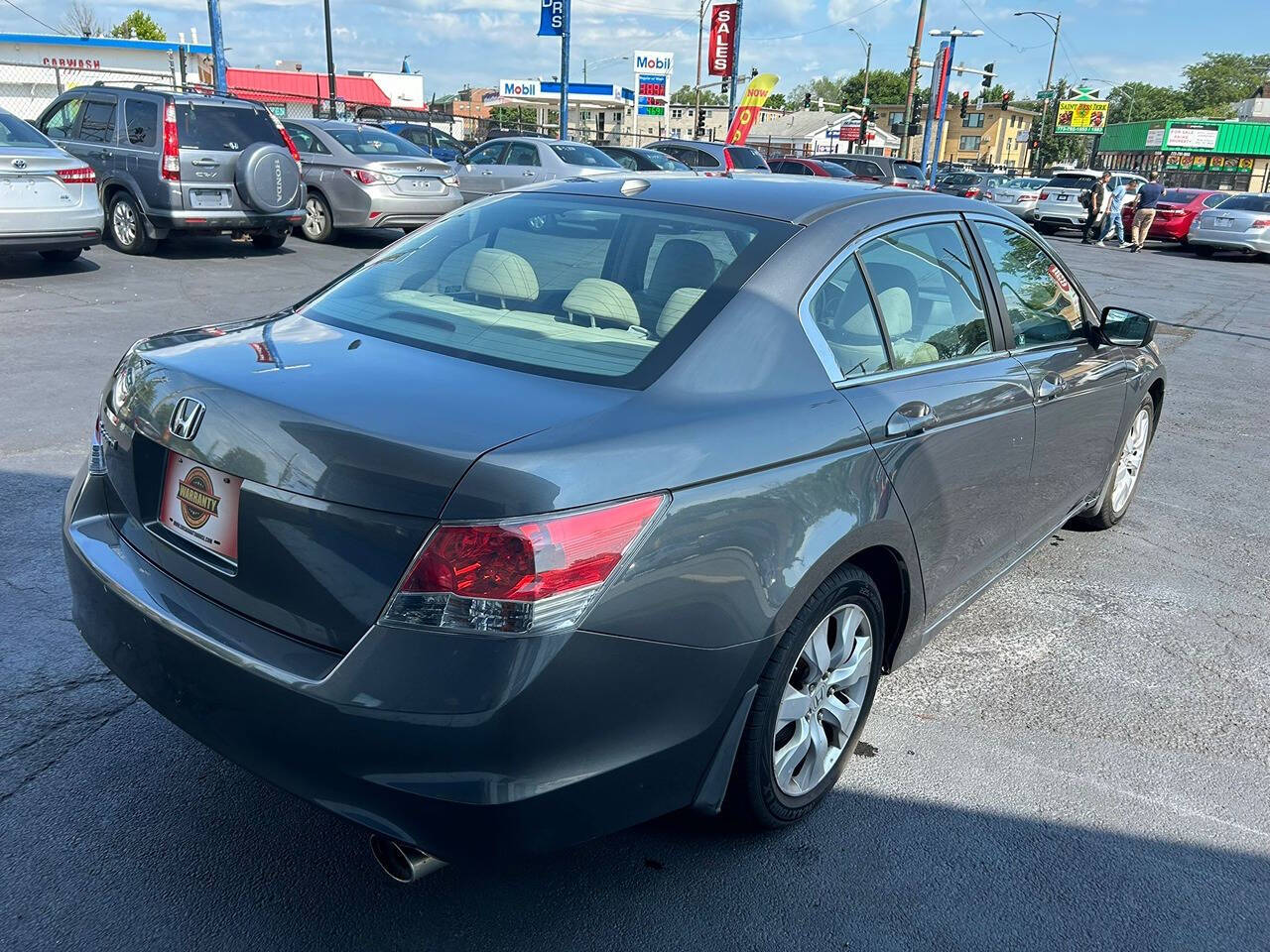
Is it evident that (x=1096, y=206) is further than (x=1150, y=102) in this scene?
No

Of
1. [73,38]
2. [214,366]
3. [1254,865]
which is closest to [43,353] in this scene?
[214,366]

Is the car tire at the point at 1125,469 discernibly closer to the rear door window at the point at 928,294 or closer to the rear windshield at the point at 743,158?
the rear door window at the point at 928,294

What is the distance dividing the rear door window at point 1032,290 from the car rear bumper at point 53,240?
30.1ft

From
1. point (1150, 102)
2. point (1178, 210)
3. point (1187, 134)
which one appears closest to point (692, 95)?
point (1150, 102)

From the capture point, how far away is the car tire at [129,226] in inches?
470

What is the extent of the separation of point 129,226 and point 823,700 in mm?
11836

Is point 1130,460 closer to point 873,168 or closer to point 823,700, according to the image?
point 823,700

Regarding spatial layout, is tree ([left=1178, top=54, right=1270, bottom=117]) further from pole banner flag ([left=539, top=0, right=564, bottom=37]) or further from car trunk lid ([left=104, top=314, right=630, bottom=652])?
car trunk lid ([left=104, top=314, right=630, bottom=652])

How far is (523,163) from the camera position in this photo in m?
17.0

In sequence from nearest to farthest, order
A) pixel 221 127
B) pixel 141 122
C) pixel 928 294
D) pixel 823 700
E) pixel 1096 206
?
pixel 823 700 < pixel 928 294 < pixel 141 122 < pixel 221 127 < pixel 1096 206

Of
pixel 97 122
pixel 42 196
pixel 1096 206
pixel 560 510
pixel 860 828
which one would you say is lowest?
pixel 860 828

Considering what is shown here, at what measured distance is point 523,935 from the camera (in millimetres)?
2385

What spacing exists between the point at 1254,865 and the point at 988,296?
1919mm

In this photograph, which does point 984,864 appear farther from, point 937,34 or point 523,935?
point 937,34
